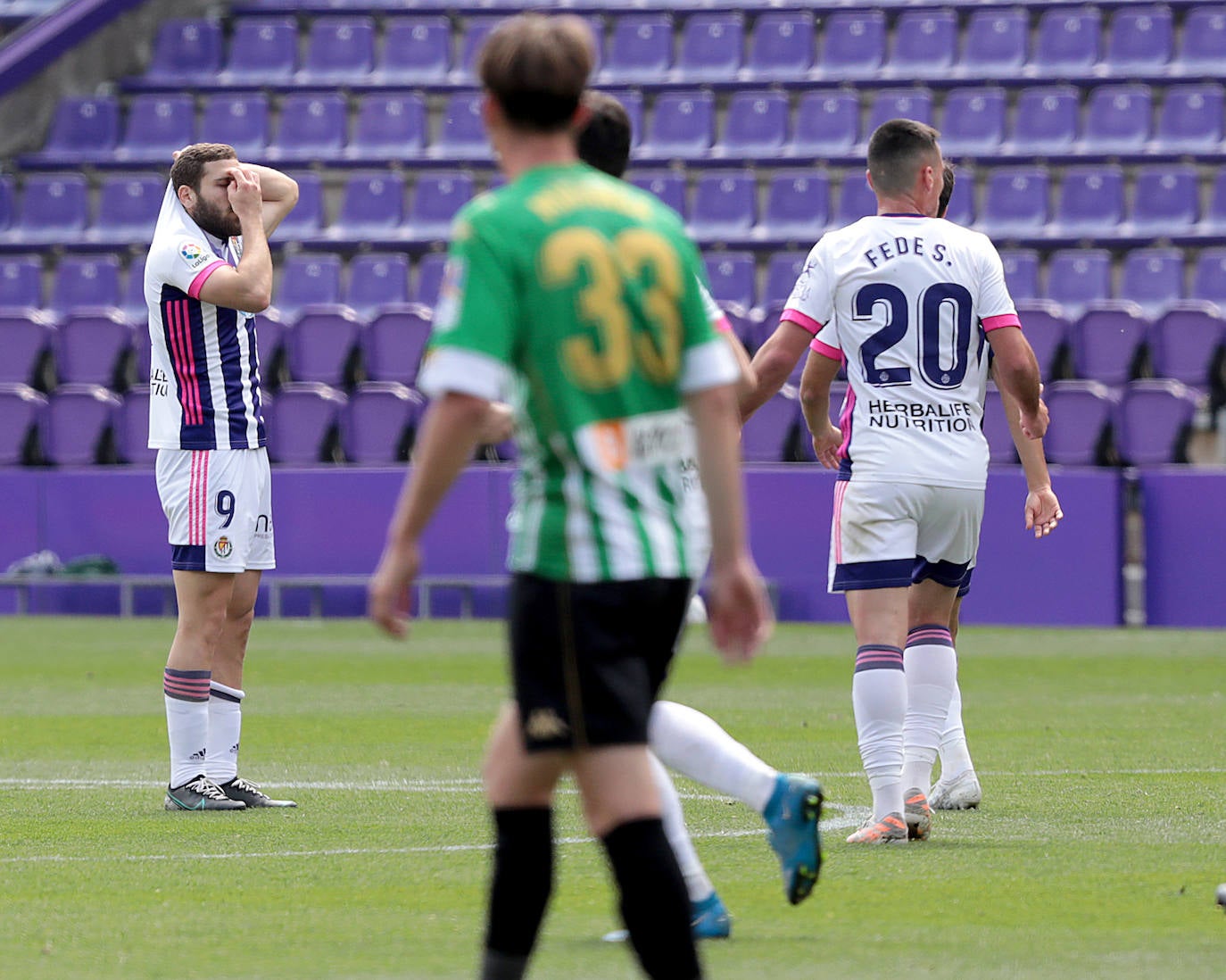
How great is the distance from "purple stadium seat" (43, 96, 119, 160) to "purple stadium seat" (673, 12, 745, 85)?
6.01m

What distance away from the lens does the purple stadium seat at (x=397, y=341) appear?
59.2ft

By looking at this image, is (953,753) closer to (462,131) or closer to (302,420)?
(302,420)

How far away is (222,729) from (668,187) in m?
13.5

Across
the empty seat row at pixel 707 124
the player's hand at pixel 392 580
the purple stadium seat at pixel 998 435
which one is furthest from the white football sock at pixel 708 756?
the empty seat row at pixel 707 124

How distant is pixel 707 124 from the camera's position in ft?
70.3

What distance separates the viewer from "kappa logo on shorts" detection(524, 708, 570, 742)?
3.41 m

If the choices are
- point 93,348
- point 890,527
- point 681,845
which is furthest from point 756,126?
point 681,845

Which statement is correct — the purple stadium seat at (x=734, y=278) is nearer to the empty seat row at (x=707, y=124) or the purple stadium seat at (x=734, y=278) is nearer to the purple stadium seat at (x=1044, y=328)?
the empty seat row at (x=707, y=124)

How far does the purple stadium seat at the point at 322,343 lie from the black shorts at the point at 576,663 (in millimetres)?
14984

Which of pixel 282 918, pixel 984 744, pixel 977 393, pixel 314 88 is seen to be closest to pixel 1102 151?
pixel 314 88

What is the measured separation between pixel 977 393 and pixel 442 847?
6.94 feet

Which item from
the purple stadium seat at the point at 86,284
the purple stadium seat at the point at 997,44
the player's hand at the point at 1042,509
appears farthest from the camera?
the purple stadium seat at the point at 997,44

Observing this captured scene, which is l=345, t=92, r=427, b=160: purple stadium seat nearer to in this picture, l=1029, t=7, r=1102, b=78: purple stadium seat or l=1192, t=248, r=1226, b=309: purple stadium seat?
l=1029, t=7, r=1102, b=78: purple stadium seat

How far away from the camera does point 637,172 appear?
67.8ft
